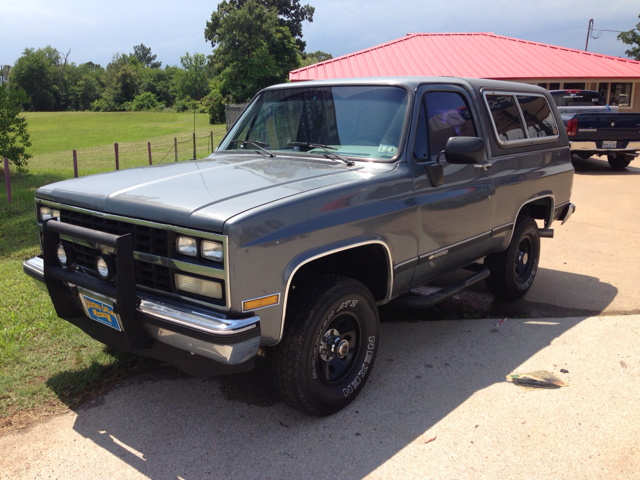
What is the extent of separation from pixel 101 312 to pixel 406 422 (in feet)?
6.31

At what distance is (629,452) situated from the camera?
308 centimetres

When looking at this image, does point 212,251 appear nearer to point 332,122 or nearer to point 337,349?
point 337,349

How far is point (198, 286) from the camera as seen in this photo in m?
2.85

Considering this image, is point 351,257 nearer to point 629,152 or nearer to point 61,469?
point 61,469

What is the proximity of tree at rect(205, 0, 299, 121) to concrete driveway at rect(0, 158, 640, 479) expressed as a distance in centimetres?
4826

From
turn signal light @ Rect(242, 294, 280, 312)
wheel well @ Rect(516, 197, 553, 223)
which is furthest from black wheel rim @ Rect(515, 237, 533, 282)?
turn signal light @ Rect(242, 294, 280, 312)

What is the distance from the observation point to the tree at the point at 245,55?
5094cm

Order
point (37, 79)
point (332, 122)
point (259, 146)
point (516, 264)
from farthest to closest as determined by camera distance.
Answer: point (37, 79)
point (516, 264)
point (259, 146)
point (332, 122)

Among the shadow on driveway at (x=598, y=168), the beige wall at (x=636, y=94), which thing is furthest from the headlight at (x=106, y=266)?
the beige wall at (x=636, y=94)

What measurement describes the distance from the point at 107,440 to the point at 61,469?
0.30 meters

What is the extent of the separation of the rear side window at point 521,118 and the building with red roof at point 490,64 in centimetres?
1679

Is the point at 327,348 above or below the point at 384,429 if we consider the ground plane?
above

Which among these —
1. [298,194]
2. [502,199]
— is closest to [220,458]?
[298,194]

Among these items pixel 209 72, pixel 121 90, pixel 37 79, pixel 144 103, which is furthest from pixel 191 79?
pixel 37 79
